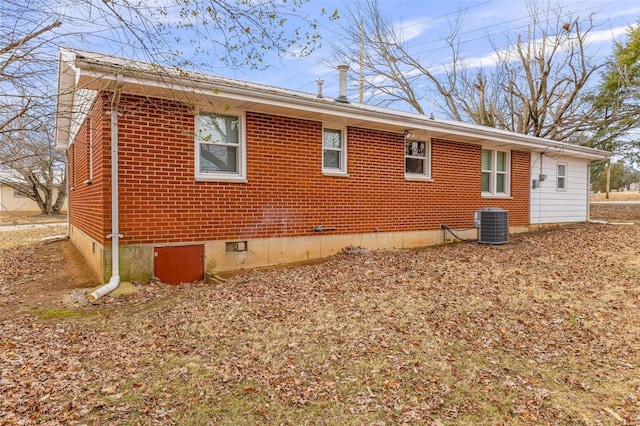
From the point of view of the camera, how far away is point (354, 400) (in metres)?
3.18

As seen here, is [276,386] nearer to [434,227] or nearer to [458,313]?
[458,313]

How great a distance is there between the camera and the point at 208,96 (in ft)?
21.3

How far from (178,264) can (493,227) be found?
7.66 meters

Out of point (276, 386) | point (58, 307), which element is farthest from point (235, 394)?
point (58, 307)

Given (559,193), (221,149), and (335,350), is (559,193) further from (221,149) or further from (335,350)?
(335,350)

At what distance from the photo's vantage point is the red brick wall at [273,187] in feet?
21.1

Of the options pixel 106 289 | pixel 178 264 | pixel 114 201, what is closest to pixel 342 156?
pixel 178 264

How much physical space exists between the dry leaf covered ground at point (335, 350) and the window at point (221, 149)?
6.42ft

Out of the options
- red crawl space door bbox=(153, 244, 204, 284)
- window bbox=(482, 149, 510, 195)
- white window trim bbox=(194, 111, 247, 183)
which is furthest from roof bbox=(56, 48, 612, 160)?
red crawl space door bbox=(153, 244, 204, 284)

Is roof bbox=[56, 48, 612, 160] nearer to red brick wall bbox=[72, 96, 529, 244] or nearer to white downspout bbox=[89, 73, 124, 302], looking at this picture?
red brick wall bbox=[72, 96, 529, 244]

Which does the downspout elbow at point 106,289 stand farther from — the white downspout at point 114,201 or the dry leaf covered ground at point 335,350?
the dry leaf covered ground at point 335,350

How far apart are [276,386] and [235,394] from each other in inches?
13.6

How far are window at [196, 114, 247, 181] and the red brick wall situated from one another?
149 millimetres

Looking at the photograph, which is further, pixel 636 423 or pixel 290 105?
pixel 290 105
